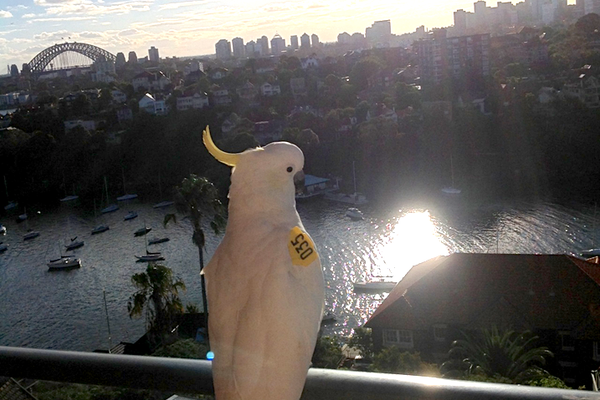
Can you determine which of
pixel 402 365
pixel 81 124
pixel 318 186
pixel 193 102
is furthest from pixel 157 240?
pixel 193 102

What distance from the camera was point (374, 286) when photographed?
556 centimetres

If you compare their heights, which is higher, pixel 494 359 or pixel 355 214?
pixel 494 359

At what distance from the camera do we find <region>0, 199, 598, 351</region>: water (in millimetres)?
5309

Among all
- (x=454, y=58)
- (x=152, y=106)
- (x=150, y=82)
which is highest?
(x=150, y=82)

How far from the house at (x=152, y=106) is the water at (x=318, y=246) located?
459cm

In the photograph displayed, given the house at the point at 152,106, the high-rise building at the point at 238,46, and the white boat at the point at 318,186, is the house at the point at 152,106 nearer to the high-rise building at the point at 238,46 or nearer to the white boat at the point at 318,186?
the white boat at the point at 318,186

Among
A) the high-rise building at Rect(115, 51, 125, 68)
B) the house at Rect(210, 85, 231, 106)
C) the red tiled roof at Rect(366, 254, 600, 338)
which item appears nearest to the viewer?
the red tiled roof at Rect(366, 254, 600, 338)

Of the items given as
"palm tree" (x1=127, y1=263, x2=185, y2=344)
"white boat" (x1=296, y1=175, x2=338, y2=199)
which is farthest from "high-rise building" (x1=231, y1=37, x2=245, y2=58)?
"palm tree" (x1=127, y1=263, x2=185, y2=344)

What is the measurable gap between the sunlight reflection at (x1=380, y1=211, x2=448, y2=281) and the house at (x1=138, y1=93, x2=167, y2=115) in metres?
6.84

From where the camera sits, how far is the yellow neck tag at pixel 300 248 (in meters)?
0.47

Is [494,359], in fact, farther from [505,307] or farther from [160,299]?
[160,299]

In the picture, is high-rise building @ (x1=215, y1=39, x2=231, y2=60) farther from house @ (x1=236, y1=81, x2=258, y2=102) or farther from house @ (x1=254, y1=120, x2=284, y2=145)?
house @ (x1=254, y1=120, x2=284, y2=145)

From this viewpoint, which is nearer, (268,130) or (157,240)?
(157,240)

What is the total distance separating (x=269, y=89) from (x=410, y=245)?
7.98 metres
